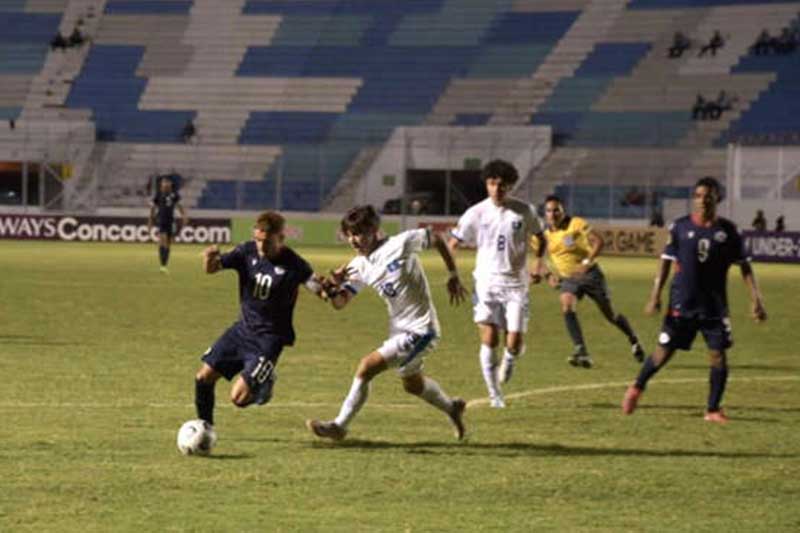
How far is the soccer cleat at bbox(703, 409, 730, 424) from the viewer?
14.8m

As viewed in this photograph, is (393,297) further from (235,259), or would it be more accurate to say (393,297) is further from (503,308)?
(503,308)

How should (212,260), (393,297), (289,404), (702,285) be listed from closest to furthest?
(212,260)
(393,297)
(702,285)
(289,404)

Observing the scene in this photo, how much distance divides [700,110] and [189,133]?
2035 centimetres

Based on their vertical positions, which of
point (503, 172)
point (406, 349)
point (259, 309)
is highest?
point (503, 172)

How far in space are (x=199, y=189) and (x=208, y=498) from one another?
56.3m

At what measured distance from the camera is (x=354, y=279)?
40.8 ft

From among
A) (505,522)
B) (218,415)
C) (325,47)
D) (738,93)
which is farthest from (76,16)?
(505,522)

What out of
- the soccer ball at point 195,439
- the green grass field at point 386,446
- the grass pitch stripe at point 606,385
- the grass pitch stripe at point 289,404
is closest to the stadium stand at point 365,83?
the green grass field at point 386,446

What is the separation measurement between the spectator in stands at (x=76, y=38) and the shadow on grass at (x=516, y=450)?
65.6 meters

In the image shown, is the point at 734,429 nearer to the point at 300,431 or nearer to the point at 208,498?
the point at 300,431

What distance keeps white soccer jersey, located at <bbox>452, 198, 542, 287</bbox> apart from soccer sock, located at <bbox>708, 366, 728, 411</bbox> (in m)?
2.29

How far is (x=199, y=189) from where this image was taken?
65938 millimetres

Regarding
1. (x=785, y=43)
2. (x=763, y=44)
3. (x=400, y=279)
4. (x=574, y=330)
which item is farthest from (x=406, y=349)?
(x=763, y=44)

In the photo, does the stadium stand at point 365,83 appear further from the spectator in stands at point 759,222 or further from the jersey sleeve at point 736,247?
the jersey sleeve at point 736,247
